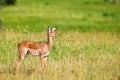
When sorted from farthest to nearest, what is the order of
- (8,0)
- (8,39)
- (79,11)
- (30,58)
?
(8,0) < (79,11) < (8,39) < (30,58)

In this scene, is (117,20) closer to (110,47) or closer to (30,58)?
(110,47)

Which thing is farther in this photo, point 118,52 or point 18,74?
point 118,52

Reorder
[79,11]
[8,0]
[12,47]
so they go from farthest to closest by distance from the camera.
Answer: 1. [8,0]
2. [79,11]
3. [12,47]

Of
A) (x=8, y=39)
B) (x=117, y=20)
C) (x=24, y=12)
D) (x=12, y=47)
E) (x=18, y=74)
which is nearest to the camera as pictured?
(x=18, y=74)

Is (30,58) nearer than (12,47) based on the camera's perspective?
Yes

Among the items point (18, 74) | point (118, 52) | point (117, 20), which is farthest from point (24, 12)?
point (18, 74)

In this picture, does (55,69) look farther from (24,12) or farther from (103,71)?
(24,12)

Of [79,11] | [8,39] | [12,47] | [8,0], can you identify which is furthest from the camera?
[8,0]

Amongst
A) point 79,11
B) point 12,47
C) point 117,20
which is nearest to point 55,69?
point 12,47

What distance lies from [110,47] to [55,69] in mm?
4545

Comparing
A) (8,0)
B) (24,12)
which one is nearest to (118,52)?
(24,12)

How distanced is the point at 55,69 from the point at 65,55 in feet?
7.86

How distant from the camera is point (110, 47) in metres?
18.7

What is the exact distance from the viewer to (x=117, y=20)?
40.1 metres
